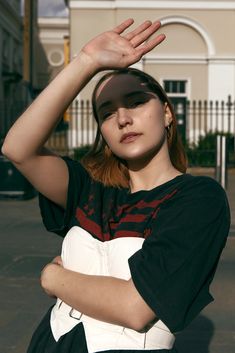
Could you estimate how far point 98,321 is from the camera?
5.07ft

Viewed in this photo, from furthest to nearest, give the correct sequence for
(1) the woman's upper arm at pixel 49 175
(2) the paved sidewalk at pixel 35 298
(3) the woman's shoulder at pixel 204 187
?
(2) the paved sidewalk at pixel 35 298 → (1) the woman's upper arm at pixel 49 175 → (3) the woman's shoulder at pixel 204 187

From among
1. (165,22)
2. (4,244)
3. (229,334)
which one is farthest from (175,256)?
(165,22)

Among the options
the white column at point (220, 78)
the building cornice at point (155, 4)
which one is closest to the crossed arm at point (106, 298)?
the white column at point (220, 78)

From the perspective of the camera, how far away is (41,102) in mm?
1644

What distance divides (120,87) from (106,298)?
585 millimetres

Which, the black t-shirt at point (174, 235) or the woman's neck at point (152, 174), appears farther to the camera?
the woman's neck at point (152, 174)

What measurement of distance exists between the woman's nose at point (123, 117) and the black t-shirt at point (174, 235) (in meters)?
0.20

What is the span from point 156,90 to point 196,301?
61cm

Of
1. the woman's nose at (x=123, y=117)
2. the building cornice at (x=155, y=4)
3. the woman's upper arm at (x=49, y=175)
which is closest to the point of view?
the woman's nose at (x=123, y=117)

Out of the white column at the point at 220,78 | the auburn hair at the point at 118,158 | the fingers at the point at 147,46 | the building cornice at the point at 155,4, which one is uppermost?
the building cornice at the point at 155,4

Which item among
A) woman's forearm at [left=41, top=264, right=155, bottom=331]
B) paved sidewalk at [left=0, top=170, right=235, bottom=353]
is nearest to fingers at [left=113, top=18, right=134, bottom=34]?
woman's forearm at [left=41, top=264, right=155, bottom=331]

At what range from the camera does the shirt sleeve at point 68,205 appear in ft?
5.95

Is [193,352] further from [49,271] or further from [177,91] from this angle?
[177,91]

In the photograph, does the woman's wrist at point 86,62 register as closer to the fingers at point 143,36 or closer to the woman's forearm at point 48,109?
the woman's forearm at point 48,109
